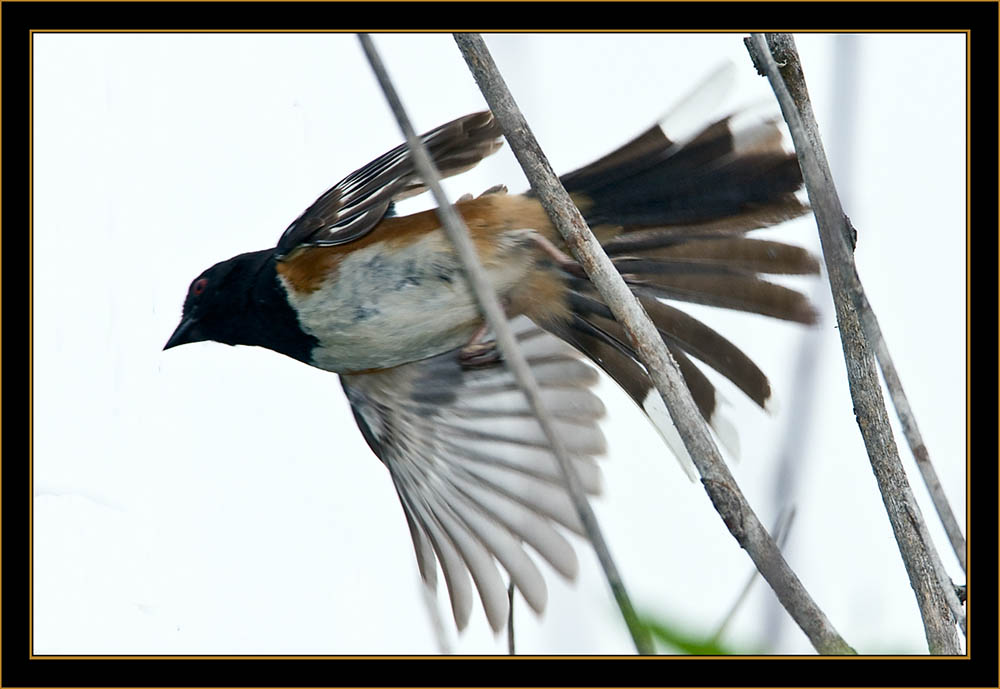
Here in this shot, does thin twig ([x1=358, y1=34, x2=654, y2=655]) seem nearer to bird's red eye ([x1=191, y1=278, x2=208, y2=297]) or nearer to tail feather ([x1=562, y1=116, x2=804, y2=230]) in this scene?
tail feather ([x1=562, y1=116, x2=804, y2=230])

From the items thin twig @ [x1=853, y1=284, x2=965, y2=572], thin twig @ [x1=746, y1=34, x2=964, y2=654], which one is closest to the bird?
thin twig @ [x1=746, y1=34, x2=964, y2=654]

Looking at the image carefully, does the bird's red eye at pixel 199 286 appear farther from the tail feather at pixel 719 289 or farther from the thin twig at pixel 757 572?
the thin twig at pixel 757 572

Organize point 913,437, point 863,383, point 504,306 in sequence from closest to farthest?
1. point 913,437
2. point 863,383
3. point 504,306

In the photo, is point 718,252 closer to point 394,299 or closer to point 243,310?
point 394,299

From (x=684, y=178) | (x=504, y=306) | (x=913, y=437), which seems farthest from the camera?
(x=504, y=306)

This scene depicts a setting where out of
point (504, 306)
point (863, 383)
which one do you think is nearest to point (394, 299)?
point (504, 306)

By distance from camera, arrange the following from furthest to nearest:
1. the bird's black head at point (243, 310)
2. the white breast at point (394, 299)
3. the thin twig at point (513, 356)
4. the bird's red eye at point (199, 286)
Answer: the bird's red eye at point (199, 286), the bird's black head at point (243, 310), the white breast at point (394, 299), the thin twig at point (513, 356)

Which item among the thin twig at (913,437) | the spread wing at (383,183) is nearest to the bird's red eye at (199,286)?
the spread wing at (383,183)
